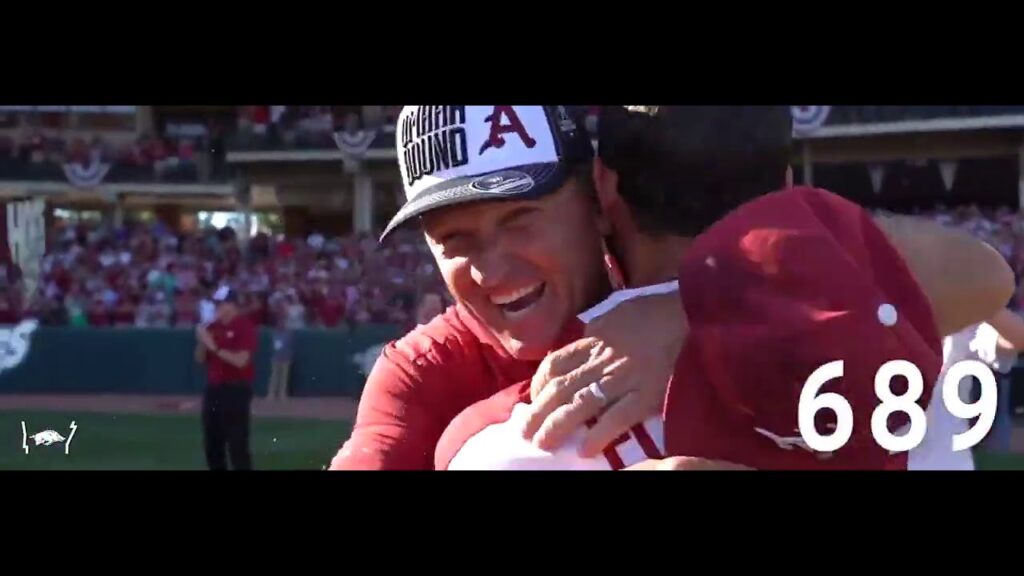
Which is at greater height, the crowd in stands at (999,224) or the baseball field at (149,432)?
the crowd in stands at (999,224)

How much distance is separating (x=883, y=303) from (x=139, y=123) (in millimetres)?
12021

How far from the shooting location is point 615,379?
0.90 meters

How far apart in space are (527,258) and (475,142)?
0.12 metres

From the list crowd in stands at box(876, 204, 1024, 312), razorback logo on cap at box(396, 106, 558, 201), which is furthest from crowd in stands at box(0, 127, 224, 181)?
razorback logo on cap at box(396, 106, 558, 201)

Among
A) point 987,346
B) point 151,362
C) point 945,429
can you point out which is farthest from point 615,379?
point 151,362

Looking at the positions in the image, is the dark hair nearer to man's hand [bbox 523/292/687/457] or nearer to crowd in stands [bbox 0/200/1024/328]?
man's hand [bbox 523/292/687/457]

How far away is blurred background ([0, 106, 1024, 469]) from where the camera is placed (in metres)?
7.18

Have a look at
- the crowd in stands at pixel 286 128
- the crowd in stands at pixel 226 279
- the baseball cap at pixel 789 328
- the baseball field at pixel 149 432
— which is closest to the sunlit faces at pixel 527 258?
the baseball cap at pixel 789 328

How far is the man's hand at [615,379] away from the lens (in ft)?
2.91

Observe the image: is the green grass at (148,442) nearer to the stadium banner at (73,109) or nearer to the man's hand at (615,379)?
the stadium banner at (73,109)

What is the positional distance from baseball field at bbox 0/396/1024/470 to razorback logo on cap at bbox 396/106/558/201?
13.5 feet

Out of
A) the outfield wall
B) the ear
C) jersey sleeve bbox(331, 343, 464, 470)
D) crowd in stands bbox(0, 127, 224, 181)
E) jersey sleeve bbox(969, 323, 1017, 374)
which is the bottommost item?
the outfield wall

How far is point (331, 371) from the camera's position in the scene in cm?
806
